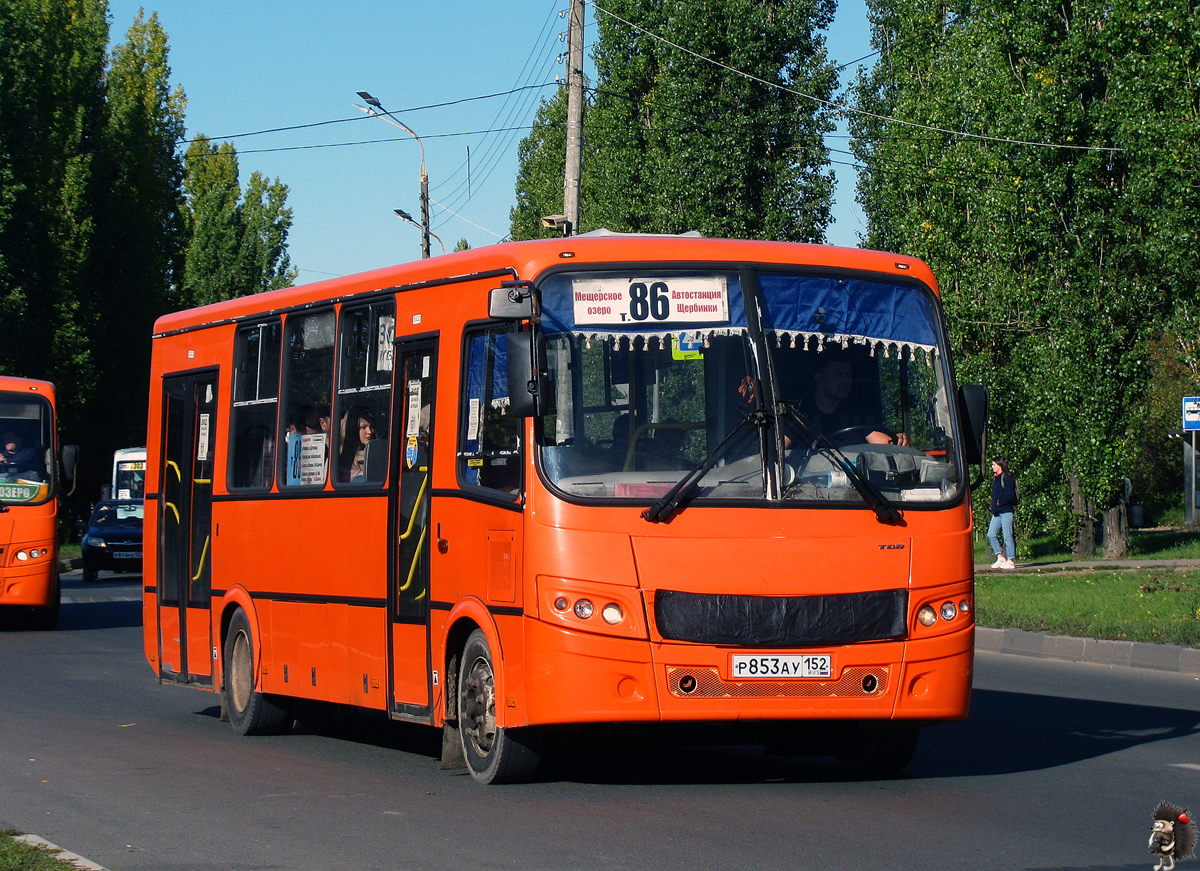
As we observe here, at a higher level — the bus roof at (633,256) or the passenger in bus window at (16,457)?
the bus roof at (633,256)

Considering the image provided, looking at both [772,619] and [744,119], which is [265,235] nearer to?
[744,119]

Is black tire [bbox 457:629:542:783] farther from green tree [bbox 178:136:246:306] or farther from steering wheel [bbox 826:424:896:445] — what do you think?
green tree [bbox 178:136:246:306]

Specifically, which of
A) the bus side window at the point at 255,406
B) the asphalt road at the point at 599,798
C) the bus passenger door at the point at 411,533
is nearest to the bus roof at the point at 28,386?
the asphalt road at the point at 599,798

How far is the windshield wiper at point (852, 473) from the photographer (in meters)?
8.62

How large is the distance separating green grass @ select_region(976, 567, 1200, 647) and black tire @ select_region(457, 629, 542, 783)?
9.35 metres

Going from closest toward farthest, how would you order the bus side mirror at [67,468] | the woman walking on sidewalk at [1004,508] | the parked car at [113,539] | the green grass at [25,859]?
the green grass at [25,859]
the bus side mirror at [67,468]
the woman walking on sidewalk at [1004,508]
the parked car at [113,539]

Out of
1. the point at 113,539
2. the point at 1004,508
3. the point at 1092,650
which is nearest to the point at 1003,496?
the point at 1004,508

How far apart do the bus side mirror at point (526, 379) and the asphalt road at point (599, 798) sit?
1735 millimetres

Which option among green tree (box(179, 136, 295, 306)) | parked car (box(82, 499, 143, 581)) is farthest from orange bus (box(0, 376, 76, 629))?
green tree (box(179, 136, 295, 306))

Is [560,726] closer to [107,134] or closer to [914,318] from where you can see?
[914,318]

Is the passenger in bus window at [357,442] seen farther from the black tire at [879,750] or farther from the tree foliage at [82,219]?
the tree foliage at [82,219]

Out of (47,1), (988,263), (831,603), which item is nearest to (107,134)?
(47,1)

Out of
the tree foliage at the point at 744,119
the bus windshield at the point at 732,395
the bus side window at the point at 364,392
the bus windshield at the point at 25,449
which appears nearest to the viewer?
the bus windshield at the point at 732,395

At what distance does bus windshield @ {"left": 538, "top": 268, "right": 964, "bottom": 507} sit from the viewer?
27.9ft
